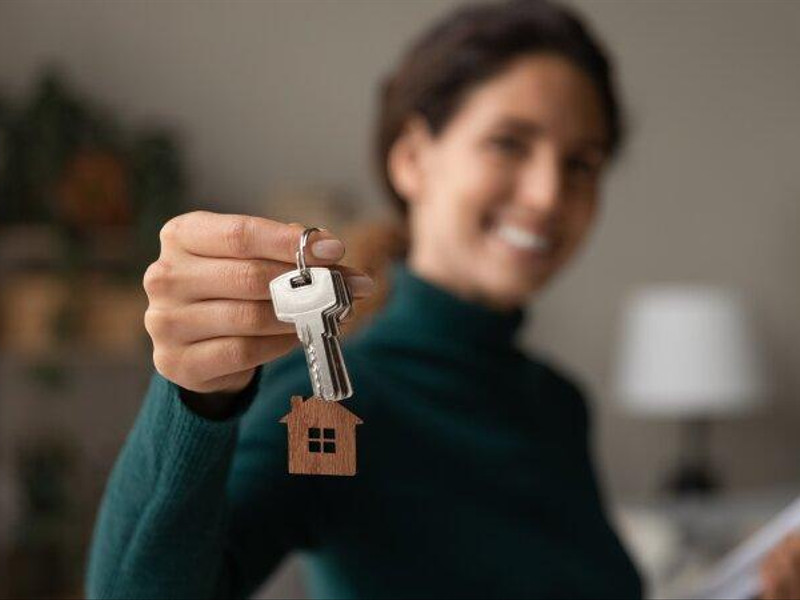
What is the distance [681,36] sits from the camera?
405 mm

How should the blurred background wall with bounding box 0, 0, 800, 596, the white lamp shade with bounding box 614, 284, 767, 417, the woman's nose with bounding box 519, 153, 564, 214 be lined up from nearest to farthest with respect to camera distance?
the woman's nose with bounding box 519, 153, 564, 214
the blurred background wall with bounding box 0, 0, 800, 596
the white lamp shade with bounding box 614, 284, 767, 417

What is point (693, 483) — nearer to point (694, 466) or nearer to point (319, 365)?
point (694, 466)

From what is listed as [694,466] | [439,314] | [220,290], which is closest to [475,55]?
[439,314]

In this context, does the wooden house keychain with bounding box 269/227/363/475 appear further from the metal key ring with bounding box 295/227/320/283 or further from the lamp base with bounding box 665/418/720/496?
the lamp base with bounding box 665/418/720/496

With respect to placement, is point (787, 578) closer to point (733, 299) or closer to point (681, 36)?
point (681, 36)

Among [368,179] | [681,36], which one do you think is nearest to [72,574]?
[368,179]

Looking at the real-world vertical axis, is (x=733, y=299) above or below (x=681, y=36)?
above

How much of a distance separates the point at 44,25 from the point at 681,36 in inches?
9.3

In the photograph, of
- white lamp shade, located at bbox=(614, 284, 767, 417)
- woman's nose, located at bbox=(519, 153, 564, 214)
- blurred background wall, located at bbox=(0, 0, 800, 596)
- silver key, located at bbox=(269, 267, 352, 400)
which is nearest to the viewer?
silver key, located at bbox=(269, 267, 352, 400)

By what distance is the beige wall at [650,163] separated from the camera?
15.0 inches

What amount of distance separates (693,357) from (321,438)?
1577 millimetres

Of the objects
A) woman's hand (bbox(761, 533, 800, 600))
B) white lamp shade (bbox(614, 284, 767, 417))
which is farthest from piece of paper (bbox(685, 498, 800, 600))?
white lamp shade (bbox(614, 284, 767, 417))

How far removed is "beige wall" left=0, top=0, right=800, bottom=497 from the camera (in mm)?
381

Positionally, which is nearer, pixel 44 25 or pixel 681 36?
pixel 44 25
